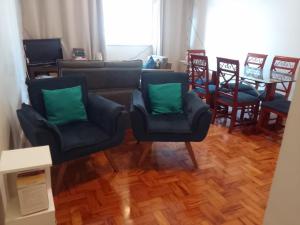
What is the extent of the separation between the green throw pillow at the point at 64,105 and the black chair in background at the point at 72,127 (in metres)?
0.05

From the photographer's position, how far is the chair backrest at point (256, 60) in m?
3.88

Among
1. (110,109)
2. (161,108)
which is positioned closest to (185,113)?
(161,108)

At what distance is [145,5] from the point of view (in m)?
5.70

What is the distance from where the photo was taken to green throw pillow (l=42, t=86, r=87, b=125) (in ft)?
7.20

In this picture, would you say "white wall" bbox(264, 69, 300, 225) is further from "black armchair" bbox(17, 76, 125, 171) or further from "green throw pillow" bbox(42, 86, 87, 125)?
"green throw pillow" bbox(42, 86, 87, 125)

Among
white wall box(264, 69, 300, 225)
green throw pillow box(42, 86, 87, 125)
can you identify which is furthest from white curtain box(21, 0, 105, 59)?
white wall box(264, 69, 300, 225)

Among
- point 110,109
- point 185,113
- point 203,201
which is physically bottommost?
point 203,201

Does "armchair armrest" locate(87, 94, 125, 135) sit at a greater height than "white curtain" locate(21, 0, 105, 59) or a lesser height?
lesser

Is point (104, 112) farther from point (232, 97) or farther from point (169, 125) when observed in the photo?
point (232, 97)

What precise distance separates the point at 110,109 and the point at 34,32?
3622 millimetres

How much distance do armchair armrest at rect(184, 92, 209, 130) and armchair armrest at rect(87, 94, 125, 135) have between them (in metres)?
0.65

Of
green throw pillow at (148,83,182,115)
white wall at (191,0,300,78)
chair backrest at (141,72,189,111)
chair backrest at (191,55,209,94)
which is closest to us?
green throw pillow at (148,83,182,115)

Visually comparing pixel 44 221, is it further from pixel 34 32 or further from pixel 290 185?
pixel 34 32

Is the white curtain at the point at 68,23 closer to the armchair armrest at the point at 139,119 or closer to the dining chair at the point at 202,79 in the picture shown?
the dining chair at the point at 202,79
